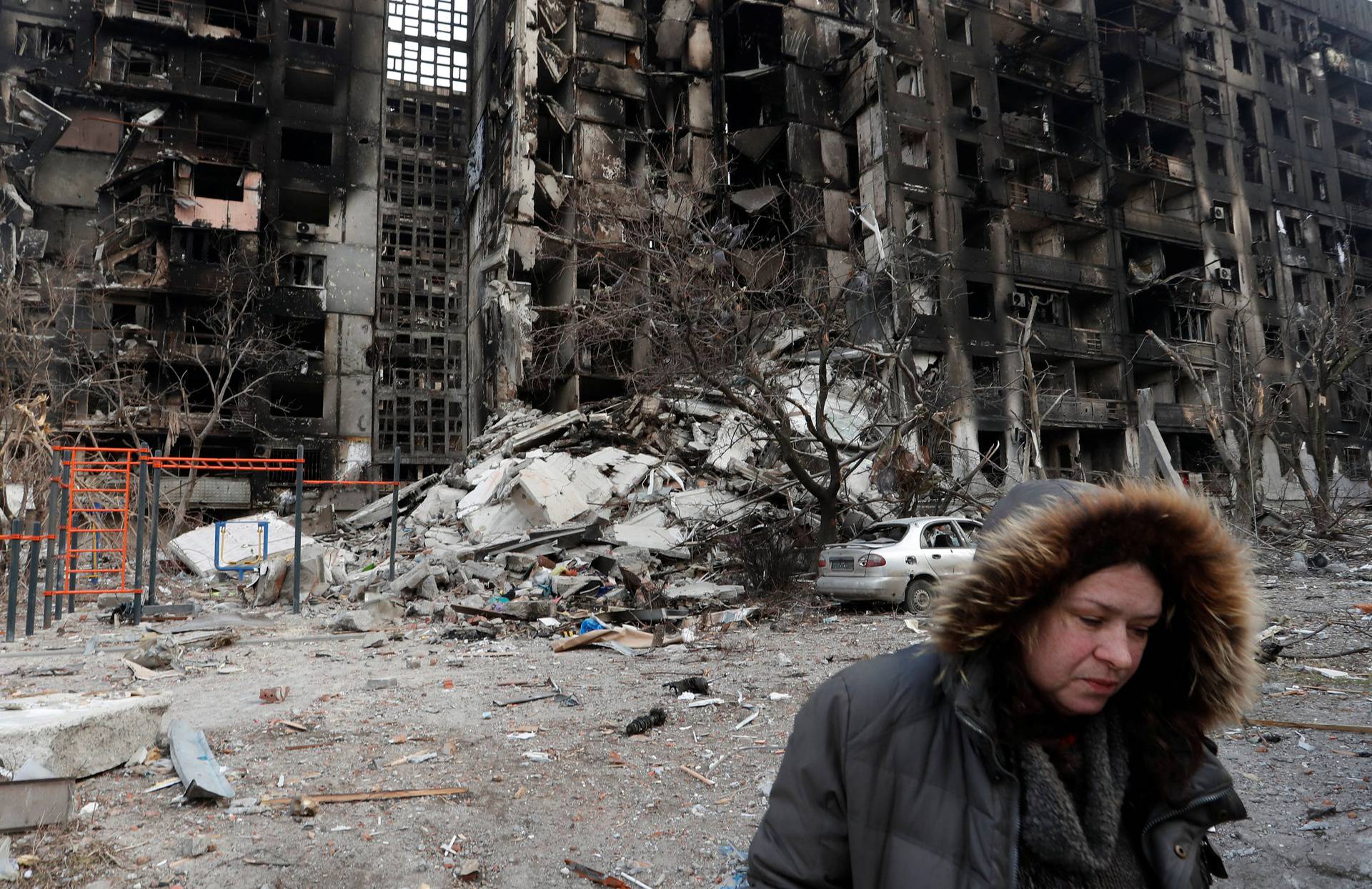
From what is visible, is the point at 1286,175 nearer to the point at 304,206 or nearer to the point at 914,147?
the point at 914,147

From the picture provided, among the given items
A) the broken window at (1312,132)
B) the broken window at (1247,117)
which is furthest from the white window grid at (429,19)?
the broken window at (1312,132)

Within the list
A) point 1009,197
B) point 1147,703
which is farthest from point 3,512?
point 1009,197

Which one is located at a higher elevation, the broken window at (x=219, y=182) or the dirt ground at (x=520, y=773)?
the broken window at (x=219, y=182)

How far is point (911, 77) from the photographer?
32250mm

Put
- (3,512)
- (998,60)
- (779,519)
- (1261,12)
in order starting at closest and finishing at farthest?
(3,512), (779,519), (998,60), (1261,12)

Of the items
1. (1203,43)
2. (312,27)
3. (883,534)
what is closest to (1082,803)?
(883,534)

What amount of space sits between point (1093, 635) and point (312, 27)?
4353cm

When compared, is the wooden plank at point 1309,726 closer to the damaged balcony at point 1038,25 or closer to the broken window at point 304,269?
the broken window at point 304,269

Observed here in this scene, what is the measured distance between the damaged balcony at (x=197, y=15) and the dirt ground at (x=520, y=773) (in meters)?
33.3

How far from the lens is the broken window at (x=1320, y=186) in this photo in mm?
41969

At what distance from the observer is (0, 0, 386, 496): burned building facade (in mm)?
29984

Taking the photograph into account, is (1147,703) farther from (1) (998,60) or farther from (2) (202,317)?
(1) (998,60)

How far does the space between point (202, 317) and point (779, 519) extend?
2761 centimetres

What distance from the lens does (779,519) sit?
15.2 metres
